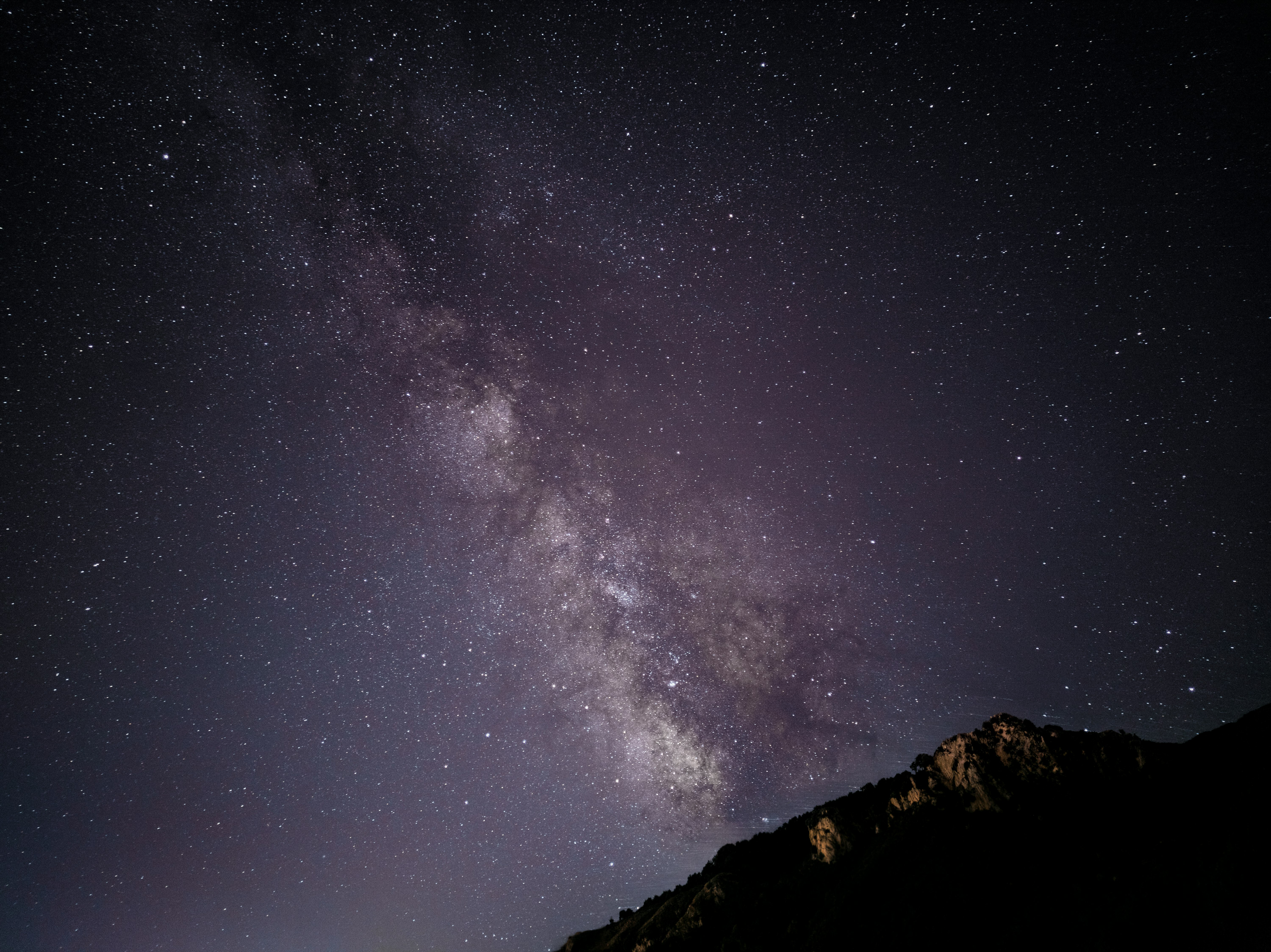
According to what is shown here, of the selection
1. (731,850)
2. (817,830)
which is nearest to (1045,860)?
(817,830)

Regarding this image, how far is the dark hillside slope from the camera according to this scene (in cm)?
770

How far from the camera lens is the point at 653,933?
17.4 metres

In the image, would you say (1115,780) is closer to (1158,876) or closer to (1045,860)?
(1045,860)

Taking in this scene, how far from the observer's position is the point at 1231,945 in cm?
681

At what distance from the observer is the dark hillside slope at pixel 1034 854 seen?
7.70 metres

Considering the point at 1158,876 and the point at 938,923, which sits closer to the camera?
the point at 1158,876

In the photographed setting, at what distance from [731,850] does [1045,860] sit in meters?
16.6

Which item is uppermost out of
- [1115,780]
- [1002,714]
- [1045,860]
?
[1002,714]

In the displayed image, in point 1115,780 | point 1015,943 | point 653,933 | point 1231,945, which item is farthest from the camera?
point 653,933

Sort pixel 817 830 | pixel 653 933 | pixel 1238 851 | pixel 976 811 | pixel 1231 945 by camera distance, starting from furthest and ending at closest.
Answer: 1. pixel 653 933
2. pixel 817 830
3. pixel 976 811
4. pixel 1238 851
5. pixel 1231 945

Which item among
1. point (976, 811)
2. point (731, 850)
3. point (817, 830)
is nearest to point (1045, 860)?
point (976, 811)

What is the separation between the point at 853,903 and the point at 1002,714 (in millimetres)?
6526

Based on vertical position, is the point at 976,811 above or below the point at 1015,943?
above

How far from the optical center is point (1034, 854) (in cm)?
1024
